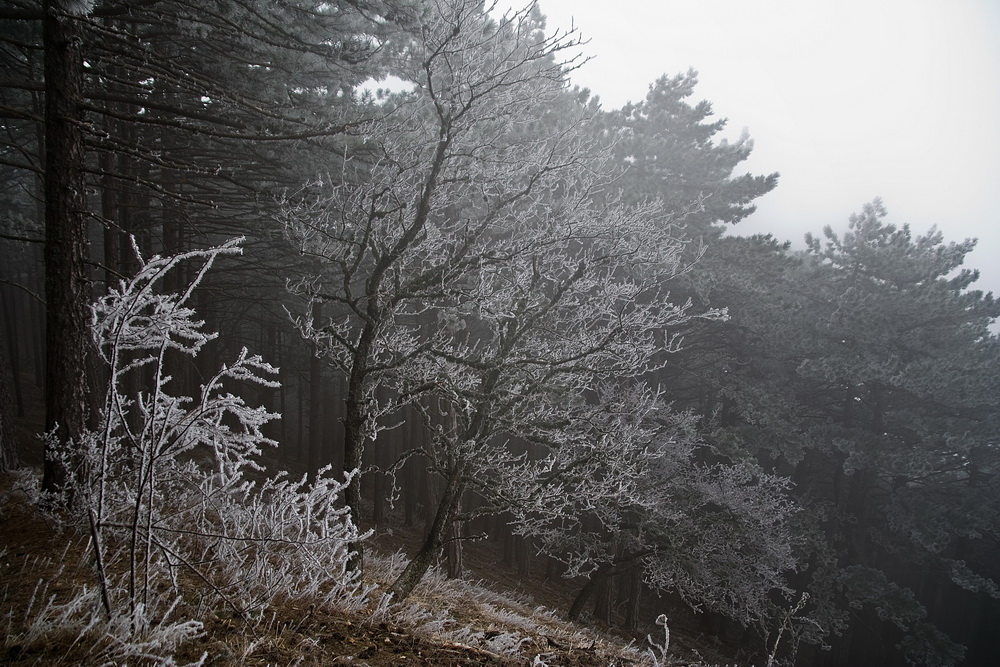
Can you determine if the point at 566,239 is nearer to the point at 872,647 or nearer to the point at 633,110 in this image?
the point at 633,110

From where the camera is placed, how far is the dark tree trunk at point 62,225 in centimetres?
474

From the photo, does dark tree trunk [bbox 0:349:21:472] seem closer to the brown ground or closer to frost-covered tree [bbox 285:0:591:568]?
the brown ground

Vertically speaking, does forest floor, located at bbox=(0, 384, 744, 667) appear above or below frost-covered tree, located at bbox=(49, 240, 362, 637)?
below

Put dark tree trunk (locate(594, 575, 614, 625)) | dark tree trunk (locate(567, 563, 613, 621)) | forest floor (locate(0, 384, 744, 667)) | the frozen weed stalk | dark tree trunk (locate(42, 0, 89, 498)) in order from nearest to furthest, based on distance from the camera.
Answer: the frozen weed stalk → forest floor (locate(0, 384, 744, 667)) → dark tree trunk (locate(42, 0, 89, 498)) → dark tree trunk (locate(567, 563, 613, 621)) → dark tree trunk (locate(594, 575, 614, 625))

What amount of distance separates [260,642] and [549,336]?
504 cm

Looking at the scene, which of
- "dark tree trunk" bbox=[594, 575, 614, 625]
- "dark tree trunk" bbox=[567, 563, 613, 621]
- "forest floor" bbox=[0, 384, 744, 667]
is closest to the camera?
"forest floor" bbox=[0, 384, 744, 667]

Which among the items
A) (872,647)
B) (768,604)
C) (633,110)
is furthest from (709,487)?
(872,647)

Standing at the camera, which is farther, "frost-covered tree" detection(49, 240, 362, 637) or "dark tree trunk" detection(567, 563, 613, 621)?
"dark tree trunk" detection(567, 563, 613, 621)

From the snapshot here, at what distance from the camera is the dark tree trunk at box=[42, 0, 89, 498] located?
4.74m

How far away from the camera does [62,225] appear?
479 centimetres

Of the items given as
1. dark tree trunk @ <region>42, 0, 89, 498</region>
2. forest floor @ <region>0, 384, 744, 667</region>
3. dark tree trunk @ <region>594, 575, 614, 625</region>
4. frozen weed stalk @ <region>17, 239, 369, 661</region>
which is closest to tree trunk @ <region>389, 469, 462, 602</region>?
forest floor @ <region>0, 384, 744, 667</region>

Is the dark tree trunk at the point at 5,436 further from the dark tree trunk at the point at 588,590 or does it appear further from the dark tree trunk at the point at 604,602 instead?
the dark tree trunk at the point at 604,602

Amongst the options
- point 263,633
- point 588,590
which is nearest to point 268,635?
point 263,633

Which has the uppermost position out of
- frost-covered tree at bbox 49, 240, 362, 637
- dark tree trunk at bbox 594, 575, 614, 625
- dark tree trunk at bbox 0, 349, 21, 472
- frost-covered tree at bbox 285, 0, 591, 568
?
frost-covered tree at bbox 285, 0, 591, 568
